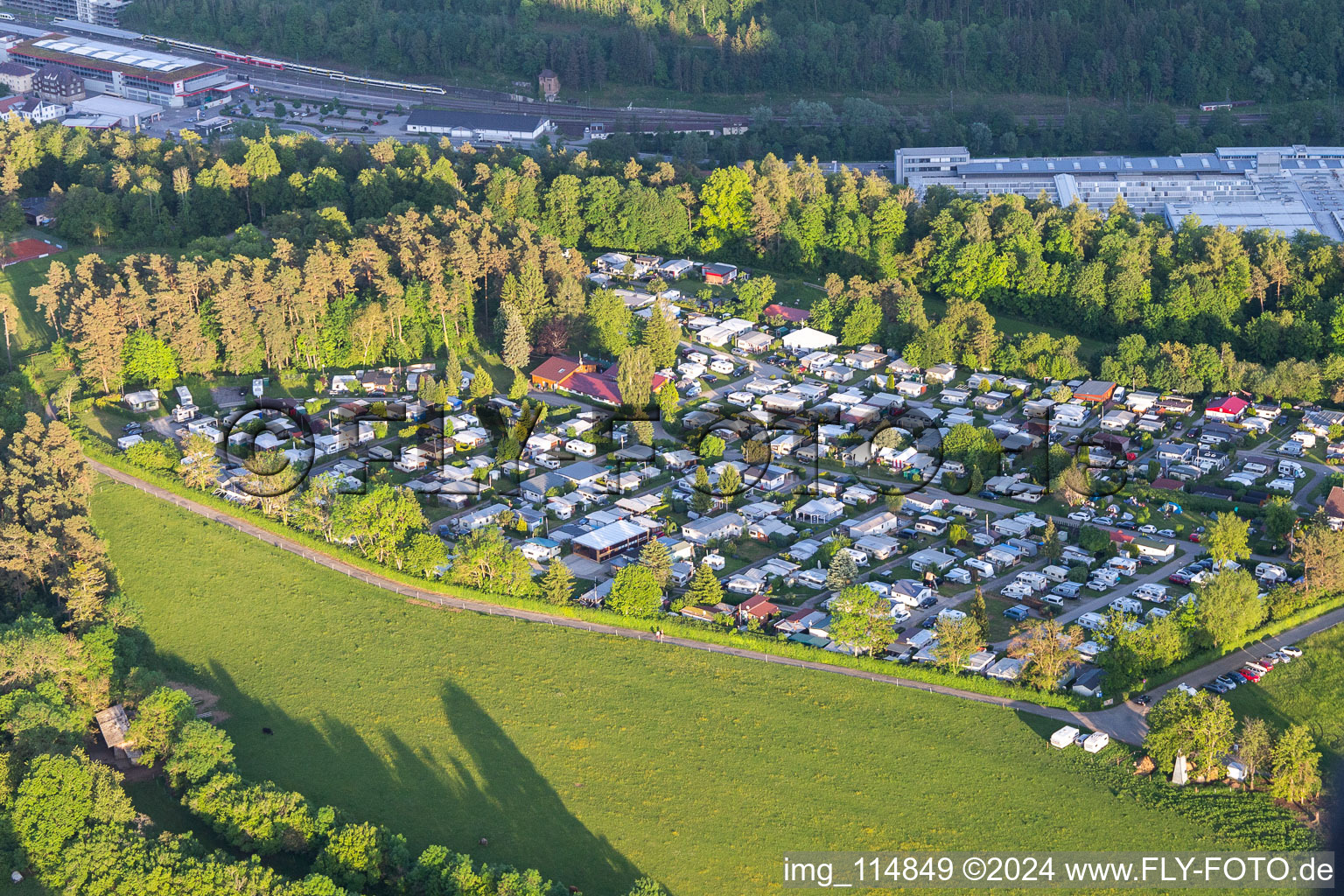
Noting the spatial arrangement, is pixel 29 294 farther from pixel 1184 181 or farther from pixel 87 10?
pixel 87 10

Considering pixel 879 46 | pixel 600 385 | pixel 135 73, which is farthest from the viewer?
pixel 135 73

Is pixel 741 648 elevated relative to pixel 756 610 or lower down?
lower down

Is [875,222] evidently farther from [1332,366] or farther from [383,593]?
[383,593]

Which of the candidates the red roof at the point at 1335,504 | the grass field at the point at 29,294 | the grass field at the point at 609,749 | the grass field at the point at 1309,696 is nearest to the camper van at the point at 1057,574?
the grass field at the point at 1309,696

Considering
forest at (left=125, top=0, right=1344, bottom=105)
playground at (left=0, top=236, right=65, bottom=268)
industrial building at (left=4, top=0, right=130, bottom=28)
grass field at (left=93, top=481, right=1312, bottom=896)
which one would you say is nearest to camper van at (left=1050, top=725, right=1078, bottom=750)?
grass field at (left=93, top=481, right=1312, bottom=896)

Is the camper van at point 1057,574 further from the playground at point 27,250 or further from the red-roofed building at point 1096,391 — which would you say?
the playground at point 27,250

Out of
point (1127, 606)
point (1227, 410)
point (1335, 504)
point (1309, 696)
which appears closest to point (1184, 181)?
point (1227, 410)

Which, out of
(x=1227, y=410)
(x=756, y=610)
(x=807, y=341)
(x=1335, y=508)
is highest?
(x=807, y=341)

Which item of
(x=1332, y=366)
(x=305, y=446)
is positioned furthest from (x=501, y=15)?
(x=1332, y=366)
